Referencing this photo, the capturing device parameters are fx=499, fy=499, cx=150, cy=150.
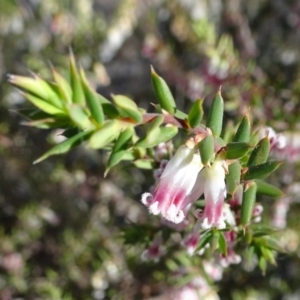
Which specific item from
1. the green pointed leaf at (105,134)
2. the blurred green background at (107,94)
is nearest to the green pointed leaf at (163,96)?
the green pointed leaf at (105,134)

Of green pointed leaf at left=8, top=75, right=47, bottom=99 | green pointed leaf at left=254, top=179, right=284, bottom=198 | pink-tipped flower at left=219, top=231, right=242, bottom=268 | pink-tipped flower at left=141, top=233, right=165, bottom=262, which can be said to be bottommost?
pink-tipped flower at left=141, top=233, right=165, bottom=262

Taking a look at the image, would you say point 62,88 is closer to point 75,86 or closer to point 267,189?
point 75,86

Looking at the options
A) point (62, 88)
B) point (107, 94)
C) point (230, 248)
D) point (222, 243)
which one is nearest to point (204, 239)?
point (222, 243)

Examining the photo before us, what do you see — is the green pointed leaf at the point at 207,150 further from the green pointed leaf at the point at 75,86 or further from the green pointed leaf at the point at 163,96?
the green pointed leaf at the point at 75,86

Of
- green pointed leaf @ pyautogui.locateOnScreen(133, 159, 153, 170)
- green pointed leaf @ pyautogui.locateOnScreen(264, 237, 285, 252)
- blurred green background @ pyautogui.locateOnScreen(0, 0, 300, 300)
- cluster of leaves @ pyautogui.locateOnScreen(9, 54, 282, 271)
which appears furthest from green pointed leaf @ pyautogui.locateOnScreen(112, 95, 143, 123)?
blurred green background @ pyautogui.locateOnScreen(0, 0, 300, 300)

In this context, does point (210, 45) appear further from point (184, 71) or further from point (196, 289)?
point (196, 289)

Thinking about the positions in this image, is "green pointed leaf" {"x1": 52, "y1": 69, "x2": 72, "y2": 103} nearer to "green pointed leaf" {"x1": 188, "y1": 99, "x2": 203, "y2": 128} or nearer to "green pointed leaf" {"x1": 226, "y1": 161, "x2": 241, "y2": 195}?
"green pointed leaf" {"x1": 188, "y1": 99, "x2": 203, "y2": 128}
